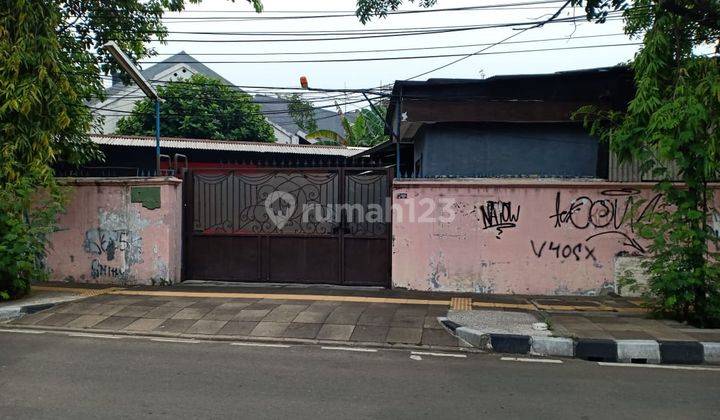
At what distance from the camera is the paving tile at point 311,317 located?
714cm

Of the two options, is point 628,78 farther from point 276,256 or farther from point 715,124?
point 276,256

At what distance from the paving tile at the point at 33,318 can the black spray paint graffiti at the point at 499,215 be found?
6956 millimetres

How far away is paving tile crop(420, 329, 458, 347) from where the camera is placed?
634 cm

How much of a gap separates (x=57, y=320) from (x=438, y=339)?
5.28 metres

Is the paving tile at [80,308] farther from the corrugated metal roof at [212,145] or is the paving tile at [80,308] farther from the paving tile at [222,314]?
the corrugated metal roof at [212,145]

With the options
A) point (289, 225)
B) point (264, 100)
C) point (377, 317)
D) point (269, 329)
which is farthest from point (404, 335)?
point (264, 100)

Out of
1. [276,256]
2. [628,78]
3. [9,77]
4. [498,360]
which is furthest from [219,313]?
[628,78]

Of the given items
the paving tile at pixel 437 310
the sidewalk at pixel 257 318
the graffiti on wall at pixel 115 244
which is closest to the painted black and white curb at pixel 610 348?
the sidewalk at pixel 257 318

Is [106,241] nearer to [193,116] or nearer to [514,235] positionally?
[514,235]

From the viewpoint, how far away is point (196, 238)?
10086 millimetres

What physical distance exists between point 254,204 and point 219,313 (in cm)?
290

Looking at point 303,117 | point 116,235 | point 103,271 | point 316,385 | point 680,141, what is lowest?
point 316,385

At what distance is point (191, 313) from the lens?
299 inches

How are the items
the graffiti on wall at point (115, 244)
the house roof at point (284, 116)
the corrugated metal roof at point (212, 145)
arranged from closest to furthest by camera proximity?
1. the graffiti on wall at point (115, 244)
2. the corrugated metal roof at point (212, 145)
3. the house roof at point (284, 116)
